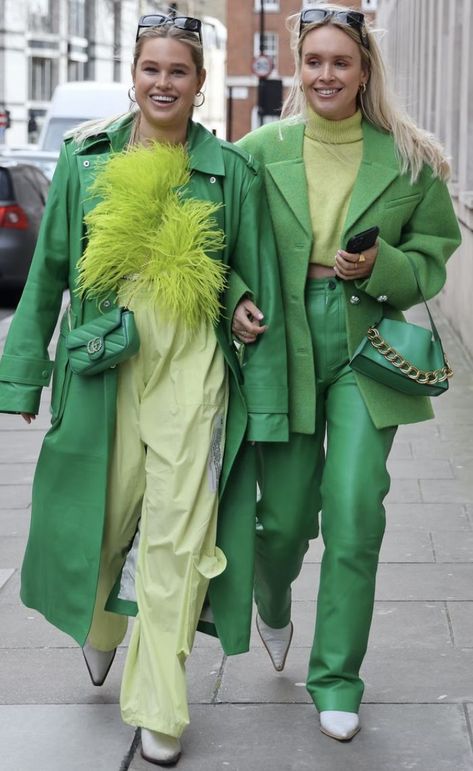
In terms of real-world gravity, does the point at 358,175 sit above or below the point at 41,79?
above

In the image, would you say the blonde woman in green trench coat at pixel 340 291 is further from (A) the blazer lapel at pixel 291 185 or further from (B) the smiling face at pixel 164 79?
(B) the smiling face at pixel 164 79

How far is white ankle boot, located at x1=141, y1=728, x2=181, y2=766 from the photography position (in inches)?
150

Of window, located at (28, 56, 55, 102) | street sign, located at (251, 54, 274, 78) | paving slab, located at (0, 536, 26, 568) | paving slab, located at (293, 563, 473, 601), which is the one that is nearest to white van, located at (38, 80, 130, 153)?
street sign, located at (251, 54, 274, 78)

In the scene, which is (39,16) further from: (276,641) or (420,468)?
(276,641)

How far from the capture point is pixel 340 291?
163 inches

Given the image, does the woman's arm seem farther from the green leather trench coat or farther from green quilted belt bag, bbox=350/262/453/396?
green quilted belt bag, bbox=350/262/453/396

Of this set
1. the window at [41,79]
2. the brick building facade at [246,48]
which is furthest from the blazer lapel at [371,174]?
the window at [41,79]

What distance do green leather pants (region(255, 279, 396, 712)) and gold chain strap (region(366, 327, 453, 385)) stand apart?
0.32 feet

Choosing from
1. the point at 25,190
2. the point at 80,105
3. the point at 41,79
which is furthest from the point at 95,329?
the point at 41,79

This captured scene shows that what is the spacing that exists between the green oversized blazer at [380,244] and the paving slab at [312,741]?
783 mm

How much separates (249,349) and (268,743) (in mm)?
1014

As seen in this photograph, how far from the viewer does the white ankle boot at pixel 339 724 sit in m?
3.95

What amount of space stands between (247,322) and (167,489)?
47 centimetres

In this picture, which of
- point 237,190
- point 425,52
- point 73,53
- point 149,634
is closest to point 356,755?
point 149,634
